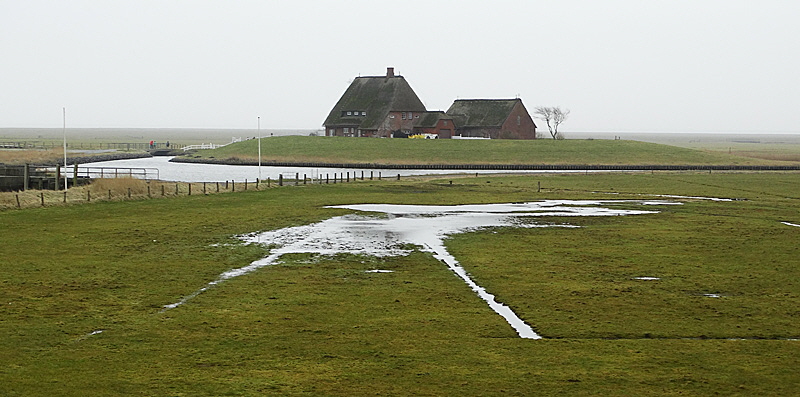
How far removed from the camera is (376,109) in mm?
140250

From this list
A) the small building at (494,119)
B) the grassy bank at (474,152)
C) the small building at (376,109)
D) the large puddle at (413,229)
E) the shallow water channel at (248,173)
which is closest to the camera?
the large puddle at (413,229)

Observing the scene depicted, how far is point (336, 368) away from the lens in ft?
52.9

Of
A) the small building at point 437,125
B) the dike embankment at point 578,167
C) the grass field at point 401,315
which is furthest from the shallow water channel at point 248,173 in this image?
the grass field at point 401,315

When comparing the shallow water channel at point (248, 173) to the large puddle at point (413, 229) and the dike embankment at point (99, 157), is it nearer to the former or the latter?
the dike embankment at point (99, 157)

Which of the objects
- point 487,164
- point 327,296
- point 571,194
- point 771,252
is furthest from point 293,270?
point 487,164

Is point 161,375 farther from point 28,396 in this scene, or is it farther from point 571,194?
point 571,194

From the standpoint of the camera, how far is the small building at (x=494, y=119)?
13638 centimetres

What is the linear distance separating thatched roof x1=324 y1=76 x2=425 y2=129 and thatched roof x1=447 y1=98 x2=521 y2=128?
5.89 m

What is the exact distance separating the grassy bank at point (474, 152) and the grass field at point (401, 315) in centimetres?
7611

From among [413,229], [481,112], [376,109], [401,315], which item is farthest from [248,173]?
[401,315]

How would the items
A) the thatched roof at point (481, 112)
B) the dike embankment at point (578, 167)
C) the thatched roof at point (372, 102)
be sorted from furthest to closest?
the thatched roof at point (372, 102) < the thatched roof at point (481, 112) < the dike embankment at point (578, 167)

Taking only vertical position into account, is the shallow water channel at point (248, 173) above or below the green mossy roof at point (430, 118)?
below

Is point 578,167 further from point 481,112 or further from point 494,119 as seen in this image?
point 481,112

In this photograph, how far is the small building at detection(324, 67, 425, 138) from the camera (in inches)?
5418
